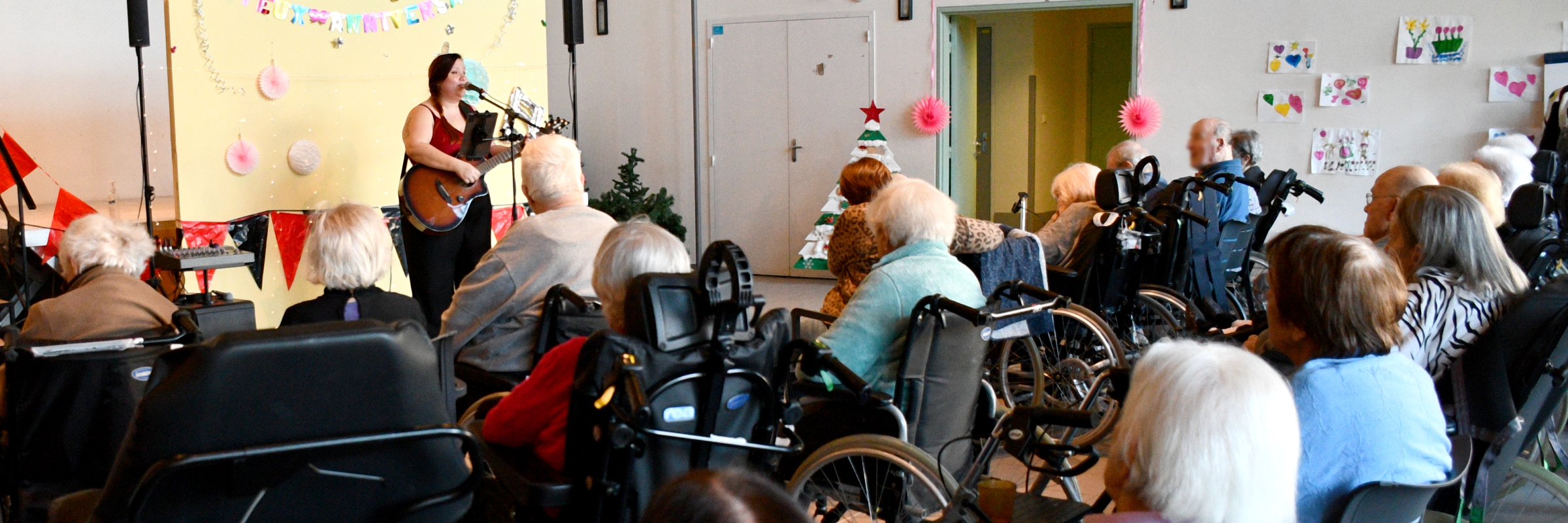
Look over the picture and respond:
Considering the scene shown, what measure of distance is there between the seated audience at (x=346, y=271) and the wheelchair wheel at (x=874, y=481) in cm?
100

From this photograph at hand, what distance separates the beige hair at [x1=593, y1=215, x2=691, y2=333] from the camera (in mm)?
2020

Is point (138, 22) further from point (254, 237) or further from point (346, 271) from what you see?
point (346, 271)

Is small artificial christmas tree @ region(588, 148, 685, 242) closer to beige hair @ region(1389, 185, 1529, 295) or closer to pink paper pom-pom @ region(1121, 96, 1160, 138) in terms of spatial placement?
pink paper pom-pom @ region(1121, 96, 1160, 138)

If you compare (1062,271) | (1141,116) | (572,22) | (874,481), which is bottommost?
(874,481)

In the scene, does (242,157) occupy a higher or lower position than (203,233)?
higher

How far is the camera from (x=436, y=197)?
183 inches

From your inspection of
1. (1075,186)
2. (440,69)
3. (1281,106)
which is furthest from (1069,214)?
(1281,106)

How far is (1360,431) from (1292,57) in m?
5.58

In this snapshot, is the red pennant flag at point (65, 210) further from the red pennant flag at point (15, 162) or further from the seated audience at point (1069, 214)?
the seated audience at point (1069, 214)

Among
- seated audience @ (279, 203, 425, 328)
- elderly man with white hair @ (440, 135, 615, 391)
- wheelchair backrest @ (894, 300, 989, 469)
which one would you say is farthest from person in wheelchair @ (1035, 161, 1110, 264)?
seated audience @ (279, 203, 425, 328)

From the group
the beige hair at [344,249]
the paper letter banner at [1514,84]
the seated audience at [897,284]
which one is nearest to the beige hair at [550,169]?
the beige hair at [344,249]

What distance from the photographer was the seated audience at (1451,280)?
8.15 feet

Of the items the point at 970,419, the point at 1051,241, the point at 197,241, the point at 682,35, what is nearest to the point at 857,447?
the point at 970,419

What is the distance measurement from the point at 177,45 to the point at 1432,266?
14.7ft
